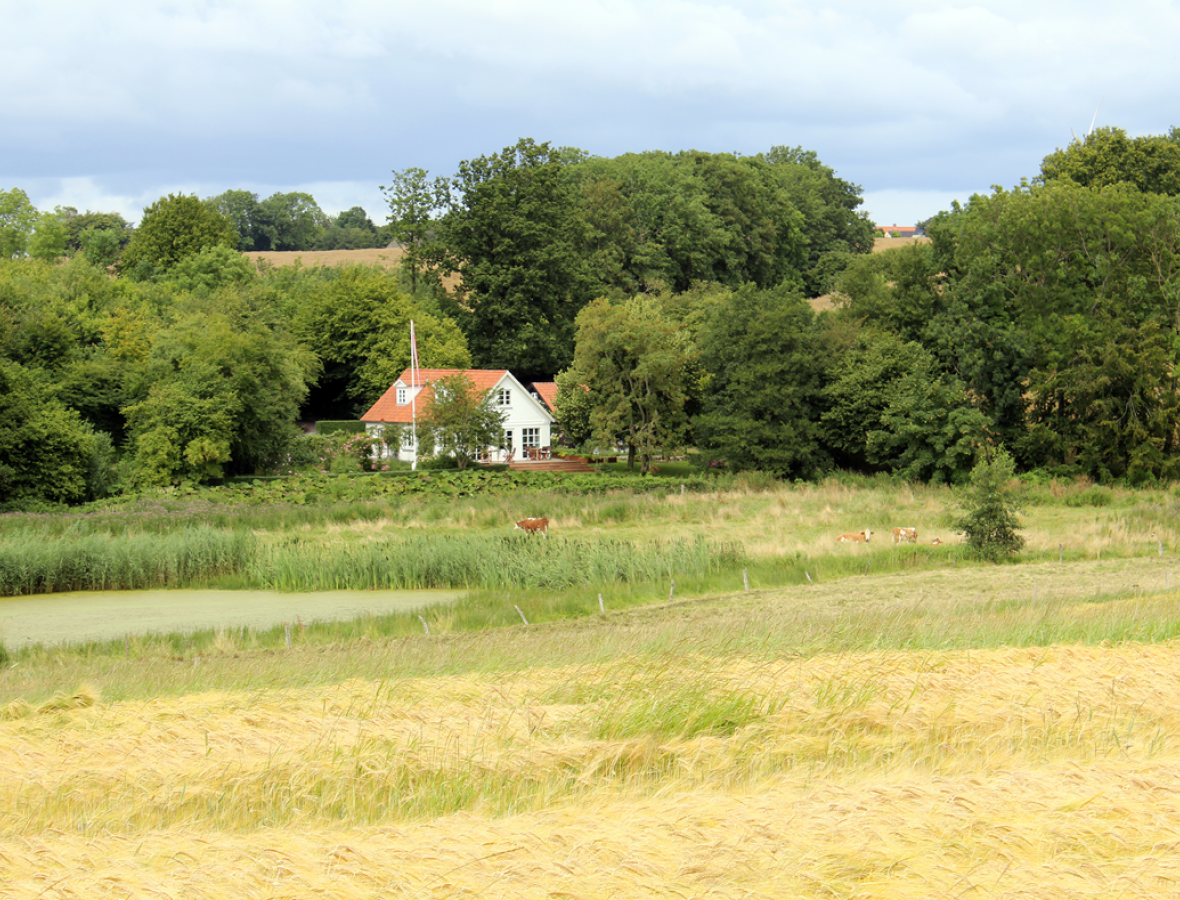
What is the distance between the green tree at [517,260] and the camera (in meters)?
69.6

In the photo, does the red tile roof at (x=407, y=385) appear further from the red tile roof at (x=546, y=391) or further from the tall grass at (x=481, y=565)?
the tall grass at (x=481, y=565)

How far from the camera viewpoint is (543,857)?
5125 millimetres

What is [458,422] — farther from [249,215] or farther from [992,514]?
[249,215]

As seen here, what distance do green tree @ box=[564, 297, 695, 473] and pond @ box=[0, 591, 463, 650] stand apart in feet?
88.2

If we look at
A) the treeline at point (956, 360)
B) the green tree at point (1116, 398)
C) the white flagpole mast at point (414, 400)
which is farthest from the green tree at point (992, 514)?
the white flagpole mast at point (414, 400)

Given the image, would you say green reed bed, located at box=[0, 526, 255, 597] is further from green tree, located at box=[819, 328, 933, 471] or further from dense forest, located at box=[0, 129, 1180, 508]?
green tree, located at box=[819, 328, 933, 471]

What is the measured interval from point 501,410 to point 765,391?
17.6m

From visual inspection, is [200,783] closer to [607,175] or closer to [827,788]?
[827,788]

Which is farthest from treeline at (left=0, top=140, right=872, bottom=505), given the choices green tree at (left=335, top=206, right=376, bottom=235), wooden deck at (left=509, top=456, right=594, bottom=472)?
green tree at (left=335, top=206, right=376, bottom=235)

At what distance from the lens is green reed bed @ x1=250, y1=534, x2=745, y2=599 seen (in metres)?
23.5

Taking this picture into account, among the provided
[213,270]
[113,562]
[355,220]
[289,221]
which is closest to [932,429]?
[113,562]

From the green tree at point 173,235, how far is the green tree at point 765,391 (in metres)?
47.6

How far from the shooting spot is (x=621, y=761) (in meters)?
7.64

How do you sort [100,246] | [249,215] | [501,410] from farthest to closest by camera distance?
[249,215], [100,246], [501,410]
